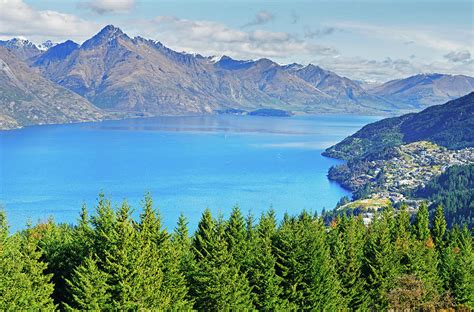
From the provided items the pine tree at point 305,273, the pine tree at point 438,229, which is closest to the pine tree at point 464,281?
the pine tree at point 438,229

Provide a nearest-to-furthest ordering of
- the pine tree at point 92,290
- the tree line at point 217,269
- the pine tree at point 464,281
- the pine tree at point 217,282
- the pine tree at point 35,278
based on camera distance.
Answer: the pine tree at point 92,290, the tree line at point 217,269, the pine tree at point 35,278, the pine tree at point 217,282, the pine tree at point 464,281

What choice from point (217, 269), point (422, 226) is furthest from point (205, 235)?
point (422, 226)

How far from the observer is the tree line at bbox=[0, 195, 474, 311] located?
37.3 meters

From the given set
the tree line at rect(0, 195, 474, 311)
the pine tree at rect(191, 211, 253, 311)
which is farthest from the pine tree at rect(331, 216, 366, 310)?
the pine tree at rect(191, 211, 253, 311)

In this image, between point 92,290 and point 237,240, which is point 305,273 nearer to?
point 237,240

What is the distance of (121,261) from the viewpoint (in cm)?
3772

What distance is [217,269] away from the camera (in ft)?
143

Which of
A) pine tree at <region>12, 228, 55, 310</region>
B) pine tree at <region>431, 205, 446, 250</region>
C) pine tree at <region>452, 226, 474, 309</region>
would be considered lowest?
pine tree at <region>452, 226, 474, 309</region>

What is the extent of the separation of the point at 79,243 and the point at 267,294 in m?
15.8

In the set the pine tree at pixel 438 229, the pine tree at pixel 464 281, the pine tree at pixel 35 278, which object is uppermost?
the pine tree at pixel 35 278

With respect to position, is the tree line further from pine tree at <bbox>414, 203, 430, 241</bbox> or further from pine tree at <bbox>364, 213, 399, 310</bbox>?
pine tree at <bbox>414, 203, 430, 241</bbox>

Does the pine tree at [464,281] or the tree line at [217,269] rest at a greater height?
the tree line at [217,269]

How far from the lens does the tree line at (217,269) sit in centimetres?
3728

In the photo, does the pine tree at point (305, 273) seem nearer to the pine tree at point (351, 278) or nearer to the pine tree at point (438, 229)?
the pine tree at point (351, 278)
